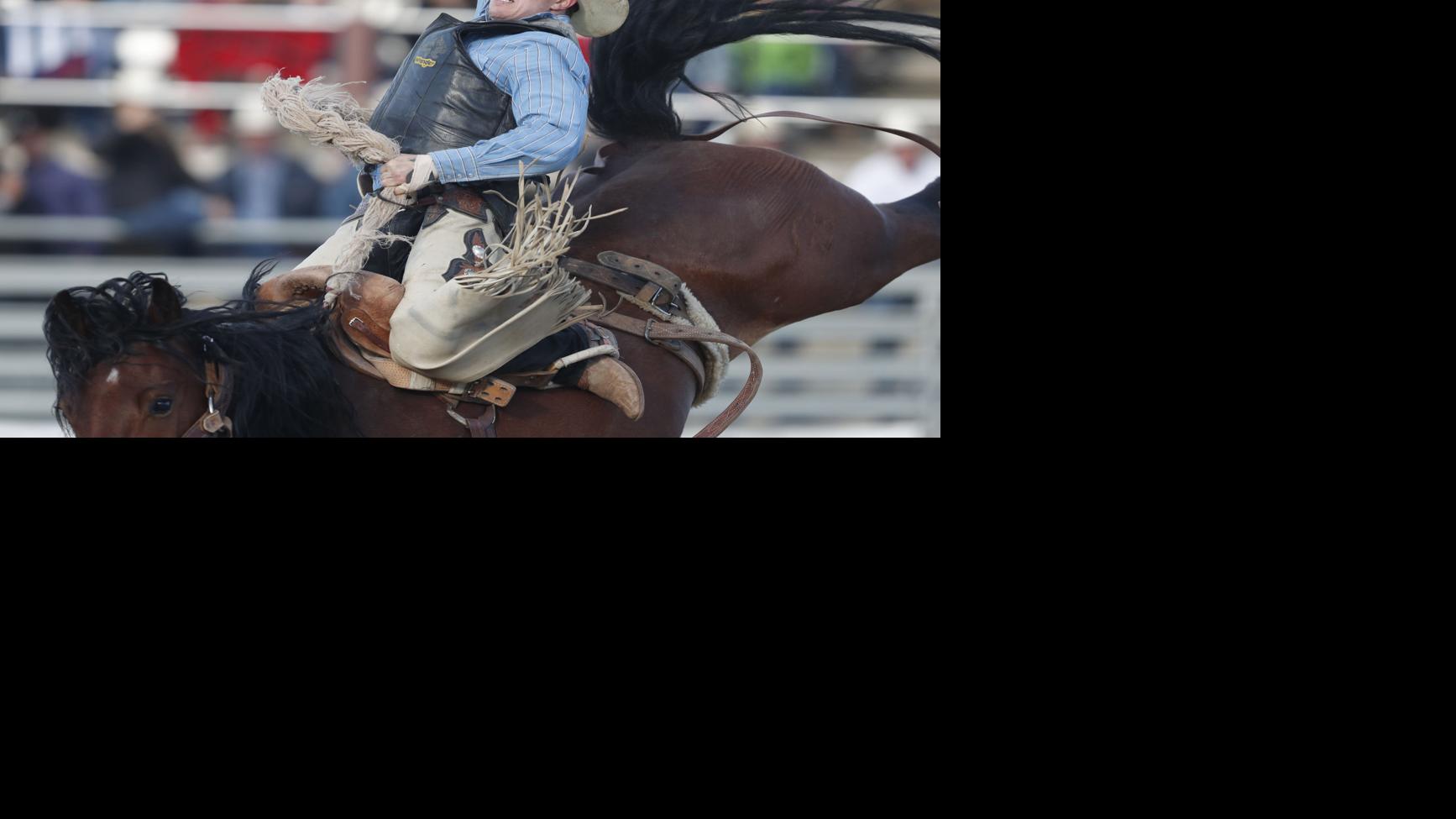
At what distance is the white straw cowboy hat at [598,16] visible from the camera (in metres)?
3.06

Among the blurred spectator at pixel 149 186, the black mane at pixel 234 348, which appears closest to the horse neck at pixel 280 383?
the black mane at pixel 234 348

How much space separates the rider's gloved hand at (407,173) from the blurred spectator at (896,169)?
11.3ft

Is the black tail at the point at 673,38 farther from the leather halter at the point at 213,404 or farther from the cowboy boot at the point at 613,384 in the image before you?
the leather halter at the point at 213,404

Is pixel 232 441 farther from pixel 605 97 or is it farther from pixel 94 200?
pixel 94 200

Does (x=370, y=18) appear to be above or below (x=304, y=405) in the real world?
above

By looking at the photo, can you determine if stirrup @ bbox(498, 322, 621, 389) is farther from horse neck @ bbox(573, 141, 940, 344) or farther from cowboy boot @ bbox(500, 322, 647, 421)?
horse neck @ bbox(573, 141, 940, 344)

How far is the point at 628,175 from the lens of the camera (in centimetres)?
327

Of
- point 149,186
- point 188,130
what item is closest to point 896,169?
point 188,130

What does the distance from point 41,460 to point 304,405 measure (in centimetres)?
45

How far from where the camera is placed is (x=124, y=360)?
271cm

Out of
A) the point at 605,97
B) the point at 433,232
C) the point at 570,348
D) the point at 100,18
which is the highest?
the point at 100,18

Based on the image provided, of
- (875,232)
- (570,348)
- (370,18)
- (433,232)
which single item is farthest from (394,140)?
(370,18)

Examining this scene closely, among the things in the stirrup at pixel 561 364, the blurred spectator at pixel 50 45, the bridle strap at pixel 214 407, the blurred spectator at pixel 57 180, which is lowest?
the bridle strap at pixel 214 407

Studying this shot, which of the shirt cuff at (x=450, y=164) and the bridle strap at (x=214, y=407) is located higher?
the shirt cuff at (x=450, y=164)
